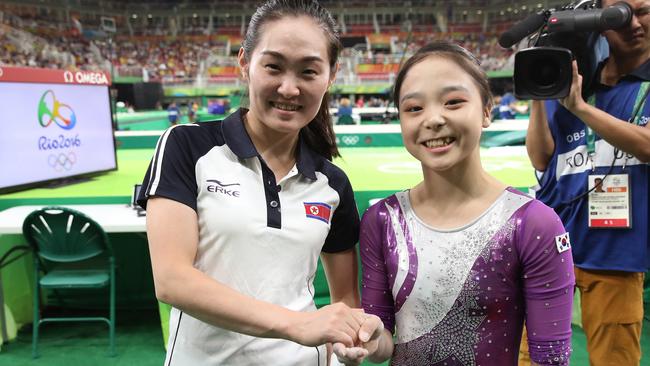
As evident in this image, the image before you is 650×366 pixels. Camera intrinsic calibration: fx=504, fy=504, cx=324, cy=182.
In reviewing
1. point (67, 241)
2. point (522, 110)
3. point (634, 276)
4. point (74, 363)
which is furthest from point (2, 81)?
point (522, 110)

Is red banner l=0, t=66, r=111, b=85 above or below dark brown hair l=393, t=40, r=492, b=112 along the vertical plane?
above

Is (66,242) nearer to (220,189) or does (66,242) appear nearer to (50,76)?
(50,76)

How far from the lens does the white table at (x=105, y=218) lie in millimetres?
2889

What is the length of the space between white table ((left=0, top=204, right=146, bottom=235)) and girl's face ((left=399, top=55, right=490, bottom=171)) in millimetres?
2168

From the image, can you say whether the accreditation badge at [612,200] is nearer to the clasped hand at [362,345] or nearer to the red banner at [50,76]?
the clasped hand at [362,345]

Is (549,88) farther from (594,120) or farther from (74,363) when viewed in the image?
(74,363)

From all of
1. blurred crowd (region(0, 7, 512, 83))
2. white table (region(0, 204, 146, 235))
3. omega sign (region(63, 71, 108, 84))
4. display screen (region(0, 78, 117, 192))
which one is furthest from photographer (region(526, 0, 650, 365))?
blurred crowd (region(0, 7, 512, 83))

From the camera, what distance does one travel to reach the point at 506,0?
35.1 metres

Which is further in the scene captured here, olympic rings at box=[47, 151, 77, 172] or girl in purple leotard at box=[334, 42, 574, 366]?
olympic rings at box=[47, 151, 77, 172]

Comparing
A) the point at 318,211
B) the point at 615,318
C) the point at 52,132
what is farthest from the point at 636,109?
the point at 52,132

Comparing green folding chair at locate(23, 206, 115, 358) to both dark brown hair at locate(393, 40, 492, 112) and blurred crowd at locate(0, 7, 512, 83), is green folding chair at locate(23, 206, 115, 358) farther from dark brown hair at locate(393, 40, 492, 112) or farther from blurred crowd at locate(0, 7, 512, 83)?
blurred crowd at locate(0, 7, 512, 83)

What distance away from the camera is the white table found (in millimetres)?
2889

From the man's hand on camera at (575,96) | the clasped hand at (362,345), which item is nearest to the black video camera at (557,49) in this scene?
the man's hand on camera at (575,96)

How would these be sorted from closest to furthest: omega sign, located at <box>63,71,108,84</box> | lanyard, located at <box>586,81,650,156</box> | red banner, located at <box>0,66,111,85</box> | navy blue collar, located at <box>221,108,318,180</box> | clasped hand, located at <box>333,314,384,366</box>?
clasped hand, located at <box>333,314,384,366</box> → navy blue collar, located at <box>221,108,318,180</box> → lanyard, located at <box>586,81,650,156</box> → red banner, located at <box>0,66,111,85</box> → omega sign, located at <box>63,71,108,84</box>
